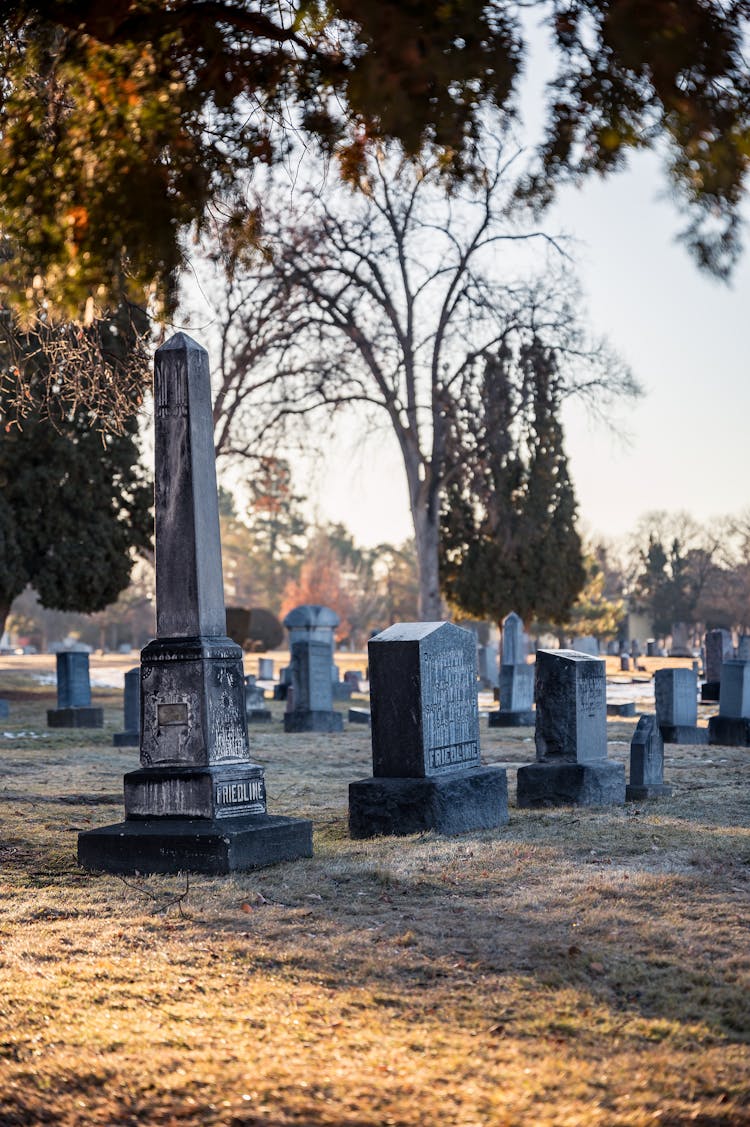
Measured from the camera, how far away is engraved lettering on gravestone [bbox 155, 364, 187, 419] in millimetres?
7922

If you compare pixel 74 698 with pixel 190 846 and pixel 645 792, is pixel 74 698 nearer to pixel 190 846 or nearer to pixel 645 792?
pixel 645 792

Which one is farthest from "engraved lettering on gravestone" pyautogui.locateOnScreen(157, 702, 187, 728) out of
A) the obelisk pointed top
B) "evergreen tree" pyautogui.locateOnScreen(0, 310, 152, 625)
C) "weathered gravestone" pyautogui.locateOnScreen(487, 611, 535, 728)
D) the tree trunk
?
the tree trunk

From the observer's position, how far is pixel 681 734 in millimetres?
15828

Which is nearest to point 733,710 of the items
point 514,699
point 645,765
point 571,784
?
point 514,699

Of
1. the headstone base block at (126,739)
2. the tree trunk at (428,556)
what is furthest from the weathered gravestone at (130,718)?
the tree trunk at (428,556)

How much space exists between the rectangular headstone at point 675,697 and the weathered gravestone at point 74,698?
8875mm

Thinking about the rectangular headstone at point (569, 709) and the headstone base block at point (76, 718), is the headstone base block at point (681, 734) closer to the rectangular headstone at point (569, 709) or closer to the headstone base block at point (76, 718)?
the rectangular headstone at point (569, 709)

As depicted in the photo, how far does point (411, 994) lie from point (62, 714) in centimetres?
1568

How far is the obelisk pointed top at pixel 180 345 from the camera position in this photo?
7949mm

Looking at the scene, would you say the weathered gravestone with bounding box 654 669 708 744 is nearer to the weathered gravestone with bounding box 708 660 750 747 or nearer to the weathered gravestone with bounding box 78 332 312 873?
the weathered gravestone with bounding box 708 660 750 747

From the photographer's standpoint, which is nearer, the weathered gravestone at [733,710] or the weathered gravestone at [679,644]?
the weathered gravestone at [733,710]

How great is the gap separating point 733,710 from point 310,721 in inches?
251

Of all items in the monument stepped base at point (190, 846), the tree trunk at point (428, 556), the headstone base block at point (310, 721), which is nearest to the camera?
the monument stepped base at point (190, 846)

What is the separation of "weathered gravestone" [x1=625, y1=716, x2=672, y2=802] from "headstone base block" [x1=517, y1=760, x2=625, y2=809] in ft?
0.70
